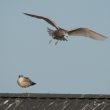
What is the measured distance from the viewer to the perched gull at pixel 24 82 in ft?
110

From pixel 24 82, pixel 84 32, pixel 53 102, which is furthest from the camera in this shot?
pixel 24 82

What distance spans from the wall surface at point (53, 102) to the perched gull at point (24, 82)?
13.3 metres

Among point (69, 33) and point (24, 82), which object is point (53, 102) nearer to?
point (69, 33)

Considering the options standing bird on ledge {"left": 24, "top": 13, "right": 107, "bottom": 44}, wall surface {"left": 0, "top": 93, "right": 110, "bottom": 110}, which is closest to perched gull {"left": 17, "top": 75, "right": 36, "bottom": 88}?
standing bird on ledge {"left": 24, "top": 13, "right": 107, "bottom": 44}

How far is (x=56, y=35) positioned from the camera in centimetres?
2564

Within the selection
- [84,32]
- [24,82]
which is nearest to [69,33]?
[84,32]

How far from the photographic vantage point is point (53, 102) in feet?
64.5

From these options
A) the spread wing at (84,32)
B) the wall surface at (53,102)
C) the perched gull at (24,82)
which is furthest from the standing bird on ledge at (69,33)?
the perched gull at (24,82)

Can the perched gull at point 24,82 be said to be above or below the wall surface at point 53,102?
above

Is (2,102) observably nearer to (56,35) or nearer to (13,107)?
(13,107)

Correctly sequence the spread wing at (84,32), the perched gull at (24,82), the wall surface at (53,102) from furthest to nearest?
the perched gull at (24,82), the spread wing at (84,32), the wall surface at (53,102)

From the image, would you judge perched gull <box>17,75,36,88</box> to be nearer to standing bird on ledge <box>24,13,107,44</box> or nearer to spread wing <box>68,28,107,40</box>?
standing bird on ledge <box>24,13,107,44</box>

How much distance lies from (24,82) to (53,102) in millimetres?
14317

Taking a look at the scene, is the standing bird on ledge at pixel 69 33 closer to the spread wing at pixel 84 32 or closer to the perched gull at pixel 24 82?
the spread wing at pixel 84 32
